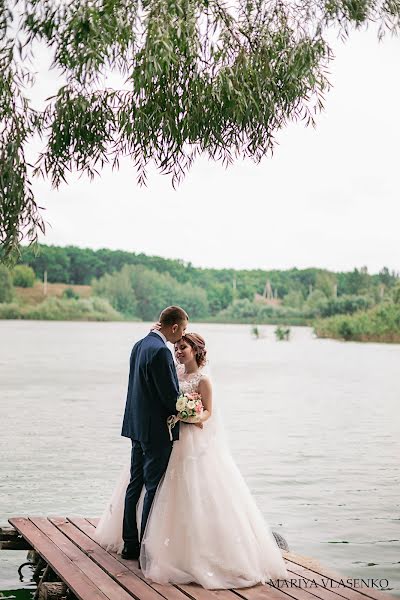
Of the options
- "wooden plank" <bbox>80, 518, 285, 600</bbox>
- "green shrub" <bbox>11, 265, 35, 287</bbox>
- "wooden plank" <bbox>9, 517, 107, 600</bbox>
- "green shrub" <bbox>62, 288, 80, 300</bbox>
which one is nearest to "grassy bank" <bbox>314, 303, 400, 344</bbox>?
"green shrub" <bbox>62, 288, 80, 300</bbox>

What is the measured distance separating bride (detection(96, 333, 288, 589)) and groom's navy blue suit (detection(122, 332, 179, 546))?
64 millimetres

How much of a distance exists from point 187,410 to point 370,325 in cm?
5036

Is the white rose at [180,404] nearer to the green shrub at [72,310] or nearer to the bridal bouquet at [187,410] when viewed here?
the bridal bouquet at [187,410]

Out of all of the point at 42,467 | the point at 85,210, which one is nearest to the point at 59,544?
the point at 42,467

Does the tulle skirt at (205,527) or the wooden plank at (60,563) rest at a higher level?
the tulle skirt at (205,527)

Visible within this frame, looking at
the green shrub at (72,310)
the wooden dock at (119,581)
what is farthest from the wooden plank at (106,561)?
the green shrub at (72,310)

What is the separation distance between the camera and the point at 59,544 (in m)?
5.70

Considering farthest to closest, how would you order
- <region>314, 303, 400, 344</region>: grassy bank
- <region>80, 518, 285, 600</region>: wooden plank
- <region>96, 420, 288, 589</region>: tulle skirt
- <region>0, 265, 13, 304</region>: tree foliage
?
<region>0, 265, 13, 304</region>: tree foliage < <region>314, 303, 400, 344</region>: grassy bank < <region>96, 420, 288, 589</region>: tulle skirt < <region>80, 518, 285, 600</region>: wooden plank

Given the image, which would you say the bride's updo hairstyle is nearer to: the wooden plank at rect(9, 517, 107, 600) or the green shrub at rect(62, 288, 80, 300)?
the wooden plank at rect(9, 517, 107, 600)

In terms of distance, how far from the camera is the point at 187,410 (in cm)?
515

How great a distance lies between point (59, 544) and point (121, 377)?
26.7 meters

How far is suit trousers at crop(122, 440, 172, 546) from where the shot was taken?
5.21 metres

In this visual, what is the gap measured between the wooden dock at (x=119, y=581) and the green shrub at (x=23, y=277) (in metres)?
66.3

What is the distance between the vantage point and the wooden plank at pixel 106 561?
188 inches
